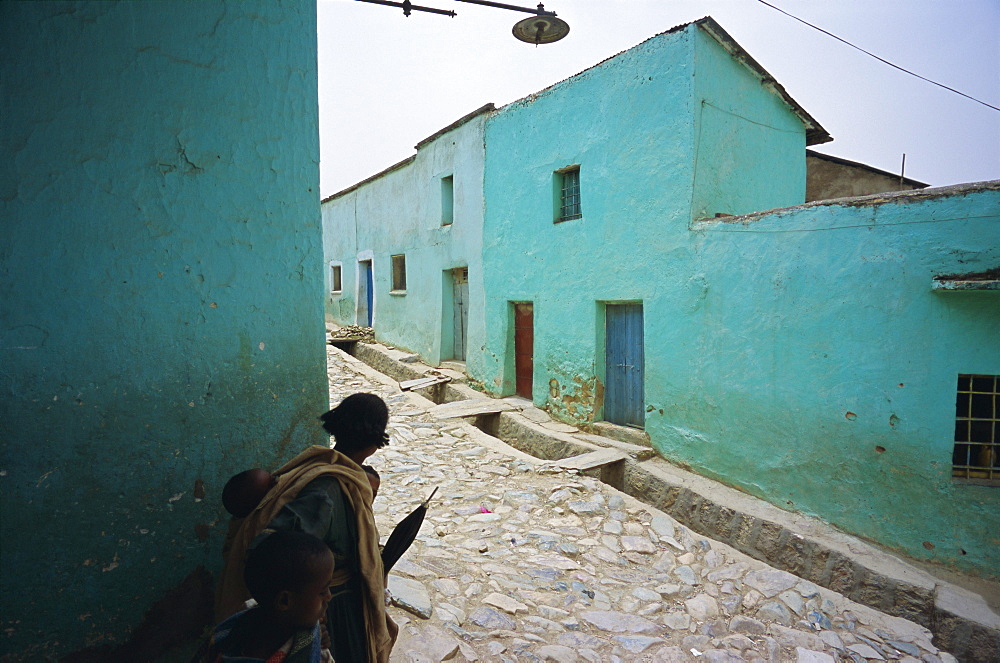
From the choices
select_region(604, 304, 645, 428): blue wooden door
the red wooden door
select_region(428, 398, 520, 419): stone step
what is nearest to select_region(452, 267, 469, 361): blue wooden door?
the red wooden door

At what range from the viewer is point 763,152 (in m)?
8.16

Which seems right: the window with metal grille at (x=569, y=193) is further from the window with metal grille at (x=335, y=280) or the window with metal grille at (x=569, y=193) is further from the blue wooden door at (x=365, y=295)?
the window with metal grille at (x=335, y=280)

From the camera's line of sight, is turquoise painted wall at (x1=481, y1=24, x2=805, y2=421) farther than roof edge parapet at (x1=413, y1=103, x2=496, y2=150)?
No

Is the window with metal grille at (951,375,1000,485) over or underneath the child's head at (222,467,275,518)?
underneath

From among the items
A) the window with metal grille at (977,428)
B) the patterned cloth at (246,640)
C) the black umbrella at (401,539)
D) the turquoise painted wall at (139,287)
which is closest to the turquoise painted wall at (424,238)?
the window with metal grille at (977,428)

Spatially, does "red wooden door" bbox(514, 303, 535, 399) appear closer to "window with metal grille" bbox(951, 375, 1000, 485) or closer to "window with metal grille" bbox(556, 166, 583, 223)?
"window with metal grille" bbox(556, 166, 583, 223)

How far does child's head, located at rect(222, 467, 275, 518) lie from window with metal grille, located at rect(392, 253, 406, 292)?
1333 cm

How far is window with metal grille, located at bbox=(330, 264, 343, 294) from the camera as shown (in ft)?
64.2

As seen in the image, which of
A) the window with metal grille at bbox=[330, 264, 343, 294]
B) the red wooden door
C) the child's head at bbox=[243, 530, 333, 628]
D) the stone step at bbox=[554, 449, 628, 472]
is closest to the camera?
the child's head at bbox=[243, 530, 333, 628]

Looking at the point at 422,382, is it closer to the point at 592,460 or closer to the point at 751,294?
the point at 592,460

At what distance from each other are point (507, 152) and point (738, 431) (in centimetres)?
664

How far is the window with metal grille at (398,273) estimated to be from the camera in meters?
15.1

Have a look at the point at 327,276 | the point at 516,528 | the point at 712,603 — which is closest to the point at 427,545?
the point at 516,528

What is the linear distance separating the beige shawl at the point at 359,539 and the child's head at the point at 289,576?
295 millimetres
